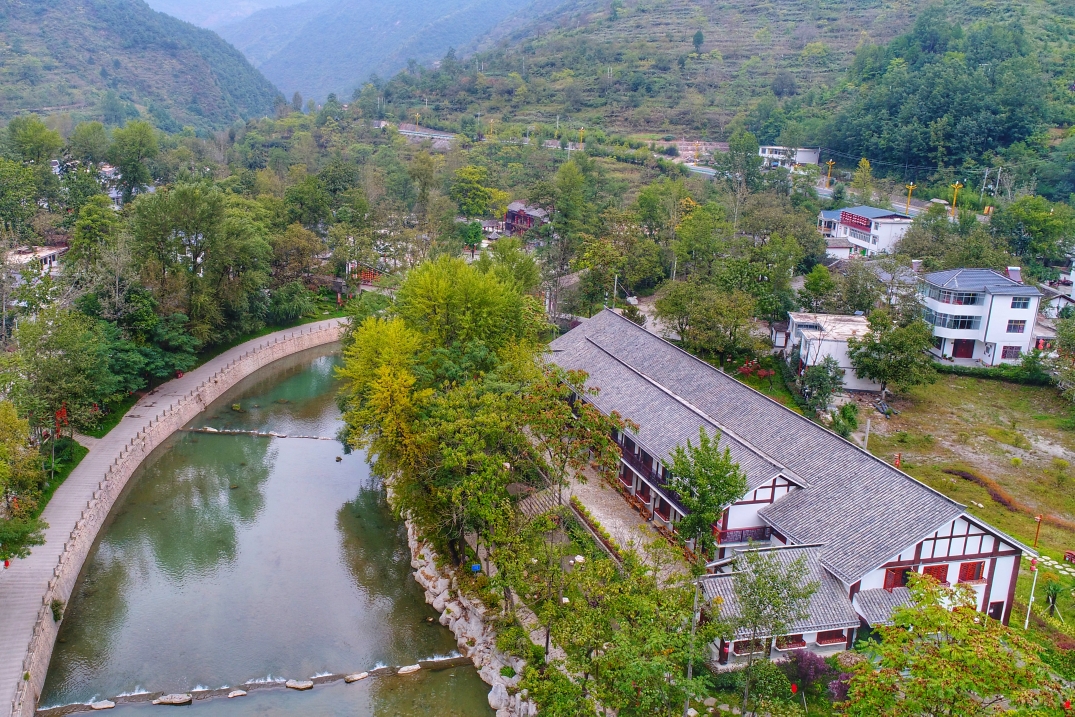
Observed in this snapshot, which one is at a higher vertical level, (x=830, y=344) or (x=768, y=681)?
(x=830, y=344)

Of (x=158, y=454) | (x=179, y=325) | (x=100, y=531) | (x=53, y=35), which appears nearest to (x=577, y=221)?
(x=179, y=325)

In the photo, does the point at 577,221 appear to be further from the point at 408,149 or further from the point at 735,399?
the point at 408,149

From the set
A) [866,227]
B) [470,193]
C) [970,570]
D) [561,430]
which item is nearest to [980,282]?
[866,227]

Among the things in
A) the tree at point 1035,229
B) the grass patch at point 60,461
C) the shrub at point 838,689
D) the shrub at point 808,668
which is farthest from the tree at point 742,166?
the shrub at point 838,689

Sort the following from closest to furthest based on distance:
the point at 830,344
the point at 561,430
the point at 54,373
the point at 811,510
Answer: the point at 811,510 < the point at 561,430 < the point at 54,373 < the point at 830,344

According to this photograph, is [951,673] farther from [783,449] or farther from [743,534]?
[783,449]

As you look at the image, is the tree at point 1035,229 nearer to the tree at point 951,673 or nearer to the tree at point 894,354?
the tree at point 894,354

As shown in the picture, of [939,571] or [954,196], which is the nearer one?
[939,571]

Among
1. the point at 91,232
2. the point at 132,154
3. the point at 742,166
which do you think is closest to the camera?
the point at 91,232
